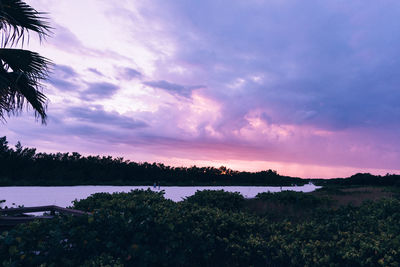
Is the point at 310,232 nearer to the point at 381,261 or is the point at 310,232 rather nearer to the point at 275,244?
the point at 275,244

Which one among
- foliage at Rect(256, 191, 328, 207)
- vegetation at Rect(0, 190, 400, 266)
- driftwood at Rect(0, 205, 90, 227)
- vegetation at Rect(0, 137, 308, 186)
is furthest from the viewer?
vegetation at Rect(0, 137, 308, 186)

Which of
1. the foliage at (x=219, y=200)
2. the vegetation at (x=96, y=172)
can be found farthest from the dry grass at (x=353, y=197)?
the vegetation at (x=96, y=172)

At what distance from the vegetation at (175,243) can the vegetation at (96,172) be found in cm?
1489

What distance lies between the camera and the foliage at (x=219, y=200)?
12.0 meters

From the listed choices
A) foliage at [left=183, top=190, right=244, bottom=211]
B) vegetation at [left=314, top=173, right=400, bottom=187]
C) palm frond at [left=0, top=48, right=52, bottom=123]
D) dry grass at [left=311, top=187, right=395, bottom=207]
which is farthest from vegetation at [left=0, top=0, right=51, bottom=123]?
vegetation at [left=314, top=173, right=400, bottom=187]

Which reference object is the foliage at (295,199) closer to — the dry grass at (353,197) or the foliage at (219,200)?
the dry grass at (353,197)

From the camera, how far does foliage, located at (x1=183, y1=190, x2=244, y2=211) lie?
12.0 meters

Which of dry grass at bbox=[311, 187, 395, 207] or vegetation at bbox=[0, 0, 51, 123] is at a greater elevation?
vegetation at bbox=[0, 0, 51, 123]

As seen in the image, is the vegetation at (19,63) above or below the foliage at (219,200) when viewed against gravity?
above

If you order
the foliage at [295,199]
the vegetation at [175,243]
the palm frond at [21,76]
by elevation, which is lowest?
the vegetation at [175,243]

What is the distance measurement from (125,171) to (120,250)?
20.9m

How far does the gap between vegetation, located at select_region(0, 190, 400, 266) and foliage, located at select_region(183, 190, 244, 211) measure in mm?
3816

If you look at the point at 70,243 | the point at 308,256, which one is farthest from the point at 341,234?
the point at 70,243

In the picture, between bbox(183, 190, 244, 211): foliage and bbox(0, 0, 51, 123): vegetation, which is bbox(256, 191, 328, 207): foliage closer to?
bbox(183, 190, 244, 211): foliage
